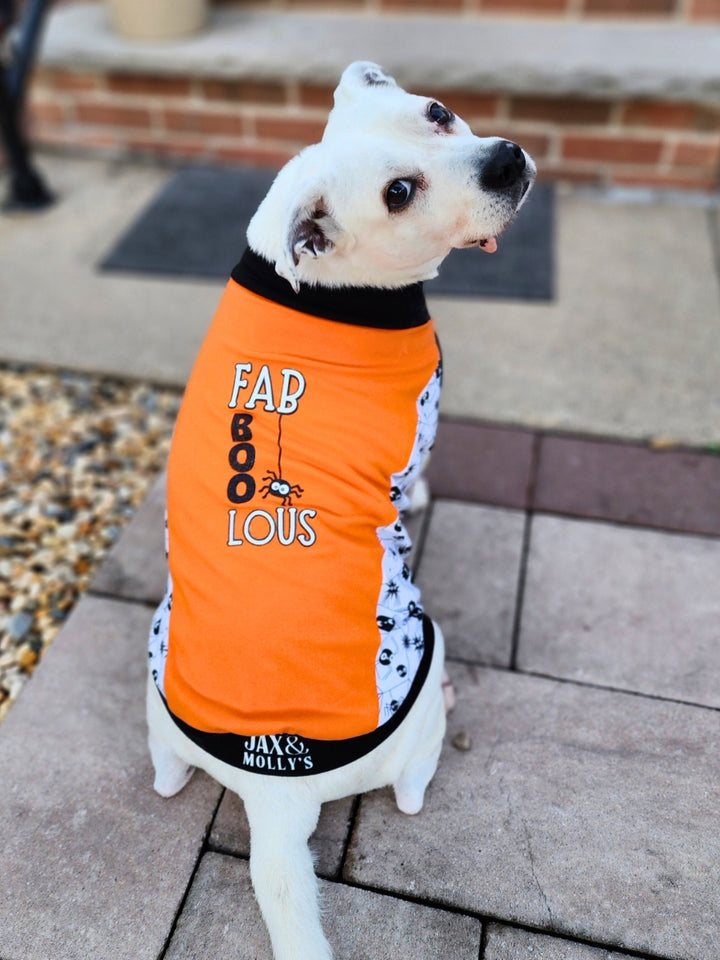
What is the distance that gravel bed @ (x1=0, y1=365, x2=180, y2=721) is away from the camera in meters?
2.77

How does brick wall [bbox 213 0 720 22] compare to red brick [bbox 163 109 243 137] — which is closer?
brick wall [bbox 213 0 720 22]

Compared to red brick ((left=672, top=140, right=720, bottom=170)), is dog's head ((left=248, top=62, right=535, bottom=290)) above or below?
above

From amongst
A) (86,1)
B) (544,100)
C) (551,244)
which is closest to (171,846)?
(551,244)

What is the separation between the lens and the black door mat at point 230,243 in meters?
3.98

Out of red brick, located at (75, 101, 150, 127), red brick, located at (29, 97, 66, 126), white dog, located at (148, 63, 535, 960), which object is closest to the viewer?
white dog, located at (148, 63, 535, 960)

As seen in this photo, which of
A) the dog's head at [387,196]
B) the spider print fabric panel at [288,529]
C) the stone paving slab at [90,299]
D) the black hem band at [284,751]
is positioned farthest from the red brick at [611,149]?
the black hem band at [284,751]

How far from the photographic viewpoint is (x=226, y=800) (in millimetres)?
2246

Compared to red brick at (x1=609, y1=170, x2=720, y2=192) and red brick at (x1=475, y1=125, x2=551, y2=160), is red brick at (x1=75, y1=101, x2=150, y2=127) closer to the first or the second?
red brick at (x1=475, y1=125, x2=551, y2=160)

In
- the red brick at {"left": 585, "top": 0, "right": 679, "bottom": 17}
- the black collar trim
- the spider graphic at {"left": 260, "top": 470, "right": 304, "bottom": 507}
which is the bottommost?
the spider graphic at {"left": 260, "top": 470, "right": 304, "bottom": 507}

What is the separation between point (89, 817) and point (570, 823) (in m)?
1.36

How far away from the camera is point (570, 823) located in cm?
218

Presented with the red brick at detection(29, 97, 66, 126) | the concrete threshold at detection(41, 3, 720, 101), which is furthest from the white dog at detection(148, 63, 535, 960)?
the red brick at detection(29, 97, 66, 126)

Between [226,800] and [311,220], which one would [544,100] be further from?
[226,800]

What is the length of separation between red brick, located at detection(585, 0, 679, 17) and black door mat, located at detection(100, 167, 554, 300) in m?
1.00
